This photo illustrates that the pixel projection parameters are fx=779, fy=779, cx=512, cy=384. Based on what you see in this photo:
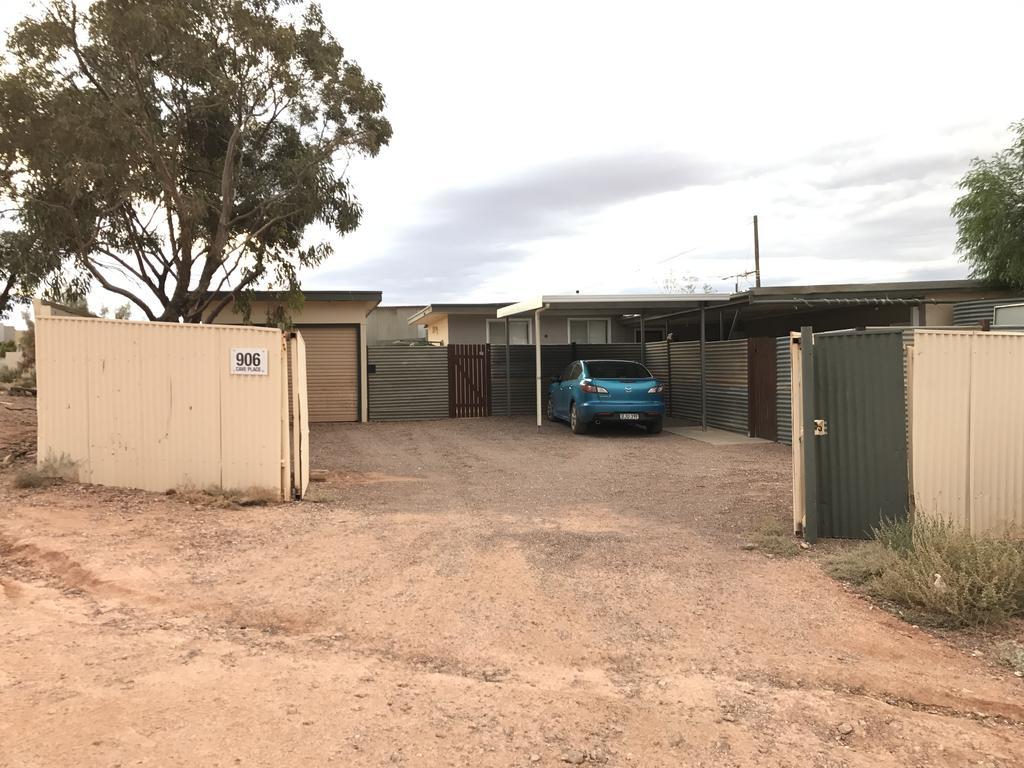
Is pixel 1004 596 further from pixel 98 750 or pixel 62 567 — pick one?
pixel 62 567

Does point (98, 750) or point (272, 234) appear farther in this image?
point (272, 234)

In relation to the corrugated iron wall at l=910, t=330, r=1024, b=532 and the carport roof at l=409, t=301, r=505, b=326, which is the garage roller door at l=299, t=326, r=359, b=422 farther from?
the corrugated iron wall at l=910, t=330, r=1024, b=532

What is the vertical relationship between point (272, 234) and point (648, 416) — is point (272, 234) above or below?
above

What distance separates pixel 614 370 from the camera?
630 inches

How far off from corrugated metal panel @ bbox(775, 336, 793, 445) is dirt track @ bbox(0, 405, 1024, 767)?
20.8ft

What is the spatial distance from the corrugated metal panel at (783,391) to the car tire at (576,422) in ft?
12.3

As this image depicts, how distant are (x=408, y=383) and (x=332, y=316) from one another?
2.54m

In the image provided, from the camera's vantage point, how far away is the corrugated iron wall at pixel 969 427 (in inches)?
246

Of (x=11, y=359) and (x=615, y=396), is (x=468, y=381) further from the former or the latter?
(x=11, y=359)

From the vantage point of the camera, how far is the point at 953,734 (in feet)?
11.2

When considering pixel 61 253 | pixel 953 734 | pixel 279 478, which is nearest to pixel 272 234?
pixel 61 253

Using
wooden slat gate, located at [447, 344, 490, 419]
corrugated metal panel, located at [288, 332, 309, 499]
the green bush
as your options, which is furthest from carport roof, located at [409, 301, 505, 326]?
the green bush

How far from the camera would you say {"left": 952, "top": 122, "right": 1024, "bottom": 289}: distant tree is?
59.4 ft

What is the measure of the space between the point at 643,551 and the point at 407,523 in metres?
2.28
